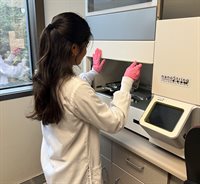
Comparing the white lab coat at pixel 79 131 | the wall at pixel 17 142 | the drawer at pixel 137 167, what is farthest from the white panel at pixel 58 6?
the drawer at pixel 137 167

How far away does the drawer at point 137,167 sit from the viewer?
1.05 m

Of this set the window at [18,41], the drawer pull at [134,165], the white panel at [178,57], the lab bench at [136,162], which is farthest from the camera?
the window at [18,41]

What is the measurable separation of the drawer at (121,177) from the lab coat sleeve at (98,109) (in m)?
0.39

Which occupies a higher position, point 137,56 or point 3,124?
point 137,56

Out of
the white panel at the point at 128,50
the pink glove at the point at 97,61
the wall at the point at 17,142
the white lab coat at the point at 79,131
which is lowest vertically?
the wall at the point at 17,142

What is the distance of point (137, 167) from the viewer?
115 cm

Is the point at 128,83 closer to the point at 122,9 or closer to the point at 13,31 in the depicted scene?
→ the point at 122,9

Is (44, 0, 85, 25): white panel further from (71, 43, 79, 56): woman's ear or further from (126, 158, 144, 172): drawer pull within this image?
(126, 158, 144, 172): drawer pull

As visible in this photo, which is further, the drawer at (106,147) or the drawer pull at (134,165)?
the drawer at (106,147)

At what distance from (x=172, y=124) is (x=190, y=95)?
0.49 ft

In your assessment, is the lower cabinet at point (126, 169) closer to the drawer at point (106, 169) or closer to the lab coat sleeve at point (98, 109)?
the drawer at point (106, 169)

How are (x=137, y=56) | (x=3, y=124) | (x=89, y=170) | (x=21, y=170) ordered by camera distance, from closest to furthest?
(x=89, y=170) < (x=137, y=56) < (x=3, y=124) < (x=21, y=170)

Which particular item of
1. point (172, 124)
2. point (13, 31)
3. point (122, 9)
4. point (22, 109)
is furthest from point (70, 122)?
point (13, 31)

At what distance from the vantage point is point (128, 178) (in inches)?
48.6
